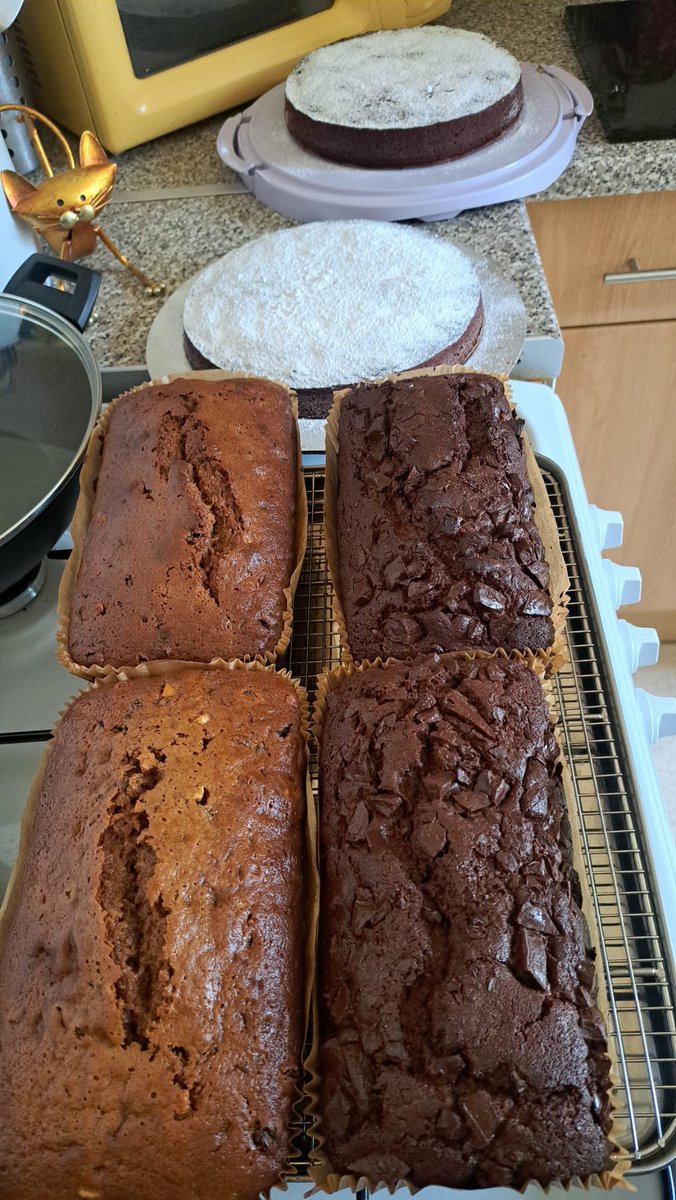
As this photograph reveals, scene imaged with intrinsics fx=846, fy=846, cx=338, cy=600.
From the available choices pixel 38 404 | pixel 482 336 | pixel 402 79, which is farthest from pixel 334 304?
pixel 402 79

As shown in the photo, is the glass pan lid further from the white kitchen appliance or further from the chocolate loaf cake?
the chocolate loaf cake

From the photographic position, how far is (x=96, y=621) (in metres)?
0.94

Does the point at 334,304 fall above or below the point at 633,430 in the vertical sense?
above

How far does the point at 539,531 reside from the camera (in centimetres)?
98

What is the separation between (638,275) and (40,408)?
1198 mm

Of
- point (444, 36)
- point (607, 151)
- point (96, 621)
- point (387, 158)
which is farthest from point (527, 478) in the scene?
point (444, 36)

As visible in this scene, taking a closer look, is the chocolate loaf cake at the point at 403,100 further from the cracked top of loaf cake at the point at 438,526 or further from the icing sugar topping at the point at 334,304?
the cracked top of loaf cake at the point at 438,526

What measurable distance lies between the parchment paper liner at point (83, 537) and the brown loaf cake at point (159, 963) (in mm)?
91

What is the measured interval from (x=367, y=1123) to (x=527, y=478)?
2.22ft

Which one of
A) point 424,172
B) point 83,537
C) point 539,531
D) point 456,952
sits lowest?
point 456,952

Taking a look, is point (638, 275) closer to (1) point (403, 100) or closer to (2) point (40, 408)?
(1) point (403, 100)

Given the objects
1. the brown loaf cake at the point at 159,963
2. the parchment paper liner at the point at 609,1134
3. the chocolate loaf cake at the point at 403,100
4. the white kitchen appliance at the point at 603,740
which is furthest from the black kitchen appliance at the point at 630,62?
the brown loaf cake at the point at 159,963

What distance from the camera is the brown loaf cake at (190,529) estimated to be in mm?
920

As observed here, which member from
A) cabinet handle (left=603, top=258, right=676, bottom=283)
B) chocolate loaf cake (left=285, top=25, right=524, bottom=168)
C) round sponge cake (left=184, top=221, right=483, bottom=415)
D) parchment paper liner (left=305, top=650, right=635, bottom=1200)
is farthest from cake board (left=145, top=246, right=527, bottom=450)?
parchment paper liner (left=305, top=650, right=635, bottom=1200)
